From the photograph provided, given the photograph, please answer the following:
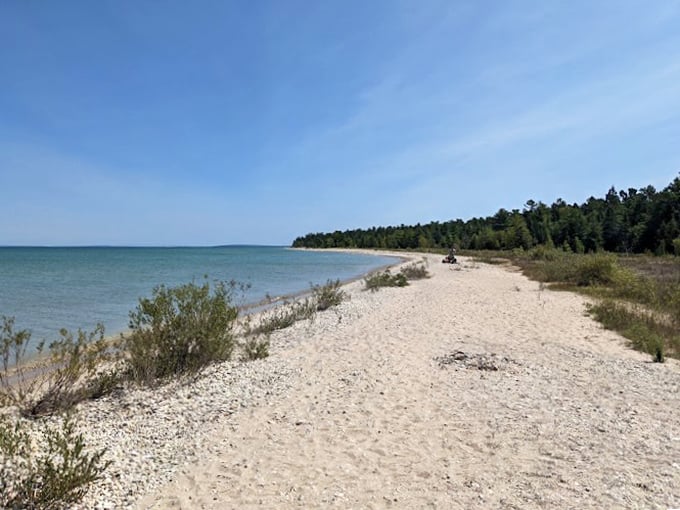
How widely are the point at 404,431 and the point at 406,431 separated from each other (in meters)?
0.02

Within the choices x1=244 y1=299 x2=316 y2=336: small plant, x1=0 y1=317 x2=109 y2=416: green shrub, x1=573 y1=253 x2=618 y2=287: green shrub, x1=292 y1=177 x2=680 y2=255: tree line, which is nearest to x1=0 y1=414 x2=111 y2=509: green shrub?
x1=0 y1=317 x2=109 y2=416: green shrub

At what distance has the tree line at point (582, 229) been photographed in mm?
55500

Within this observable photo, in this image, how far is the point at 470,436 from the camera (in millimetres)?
4527

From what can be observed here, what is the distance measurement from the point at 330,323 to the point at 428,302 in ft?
17.5

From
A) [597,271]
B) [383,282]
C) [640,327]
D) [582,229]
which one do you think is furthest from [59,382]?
[582,229]

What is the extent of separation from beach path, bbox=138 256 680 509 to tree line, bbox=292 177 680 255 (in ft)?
137

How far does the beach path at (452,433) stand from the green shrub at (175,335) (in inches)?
66.1

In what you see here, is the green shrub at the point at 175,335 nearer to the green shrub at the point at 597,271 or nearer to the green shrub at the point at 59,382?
the green shrub at the point at 59,382

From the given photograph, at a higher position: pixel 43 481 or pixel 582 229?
pixel 582 229

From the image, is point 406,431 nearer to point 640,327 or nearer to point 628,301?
point 640,327

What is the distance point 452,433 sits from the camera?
462 cm

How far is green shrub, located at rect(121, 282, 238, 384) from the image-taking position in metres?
6.52

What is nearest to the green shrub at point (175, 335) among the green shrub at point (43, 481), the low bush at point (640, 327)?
the green shrub at point (43, 481)

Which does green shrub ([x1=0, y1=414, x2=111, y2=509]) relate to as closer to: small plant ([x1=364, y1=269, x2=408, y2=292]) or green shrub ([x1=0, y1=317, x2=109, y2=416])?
green shrub ([x1=0, y1=317, x2=109, y2=416])
